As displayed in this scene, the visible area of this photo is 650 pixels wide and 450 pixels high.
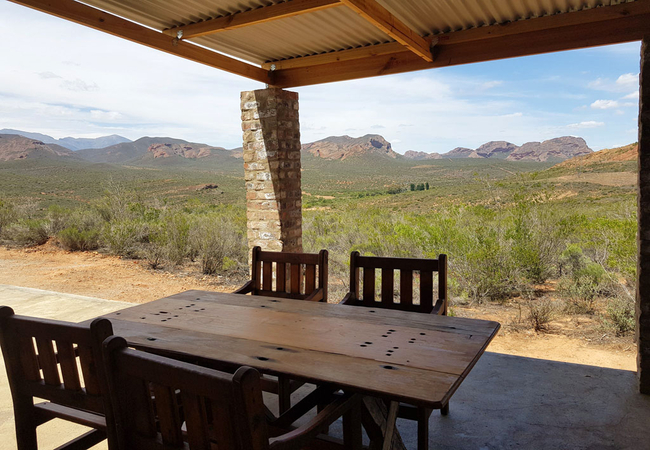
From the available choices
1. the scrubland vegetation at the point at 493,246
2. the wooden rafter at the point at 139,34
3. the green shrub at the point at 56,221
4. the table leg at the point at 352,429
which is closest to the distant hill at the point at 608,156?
the scrubland vegetation at the point at 493,246

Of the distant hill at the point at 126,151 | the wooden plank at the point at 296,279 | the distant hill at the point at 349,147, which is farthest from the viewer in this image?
the distant hill at the point at 126,151

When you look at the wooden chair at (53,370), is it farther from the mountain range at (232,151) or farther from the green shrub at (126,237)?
the mountain range at (232,151)

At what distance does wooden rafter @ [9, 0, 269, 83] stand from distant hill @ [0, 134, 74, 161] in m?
42.5

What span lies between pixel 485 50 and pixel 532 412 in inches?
96.4

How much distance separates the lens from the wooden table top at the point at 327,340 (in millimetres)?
1542

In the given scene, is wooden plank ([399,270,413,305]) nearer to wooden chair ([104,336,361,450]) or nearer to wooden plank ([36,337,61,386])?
wooden chair ([104,336,361,450])

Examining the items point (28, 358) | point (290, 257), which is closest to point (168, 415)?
point (28, 358)

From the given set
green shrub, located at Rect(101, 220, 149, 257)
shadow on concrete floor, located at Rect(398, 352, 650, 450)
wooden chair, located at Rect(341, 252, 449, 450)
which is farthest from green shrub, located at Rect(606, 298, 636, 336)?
green shrub, located at Rect(101, 220, 149, 257)

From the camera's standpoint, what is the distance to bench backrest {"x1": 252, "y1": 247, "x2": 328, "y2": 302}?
296cm

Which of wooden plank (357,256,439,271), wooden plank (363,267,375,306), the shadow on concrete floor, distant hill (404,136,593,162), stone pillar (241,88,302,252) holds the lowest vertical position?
the shadow on concrete floor

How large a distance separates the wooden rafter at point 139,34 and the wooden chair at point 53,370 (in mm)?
1866

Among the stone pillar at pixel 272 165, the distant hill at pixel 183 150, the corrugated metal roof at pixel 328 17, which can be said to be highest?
the distant hill at pixel 183 150

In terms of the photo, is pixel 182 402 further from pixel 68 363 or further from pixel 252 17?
pixel 252 17

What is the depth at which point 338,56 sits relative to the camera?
3961 millimetres
